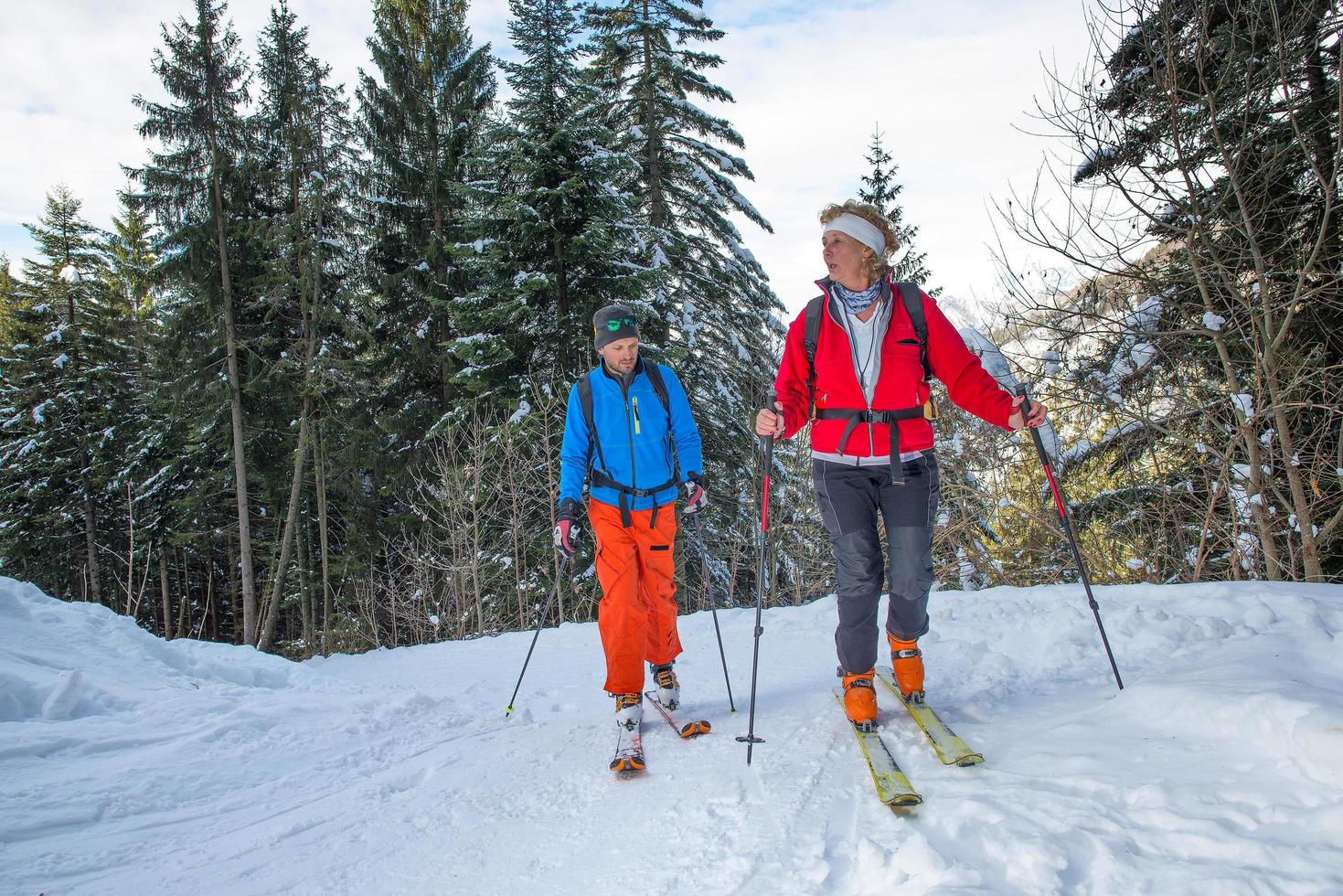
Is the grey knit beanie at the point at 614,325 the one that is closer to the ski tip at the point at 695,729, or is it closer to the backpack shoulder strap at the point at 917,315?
the backpack shoulder strap at the point at 917,315

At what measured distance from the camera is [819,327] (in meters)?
3.29

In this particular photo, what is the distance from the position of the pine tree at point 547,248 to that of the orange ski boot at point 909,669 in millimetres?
11002

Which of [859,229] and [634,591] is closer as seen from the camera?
[859,229]

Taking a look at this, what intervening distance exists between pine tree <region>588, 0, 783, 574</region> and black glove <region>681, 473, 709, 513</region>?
10.9 m

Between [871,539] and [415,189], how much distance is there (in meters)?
18.4

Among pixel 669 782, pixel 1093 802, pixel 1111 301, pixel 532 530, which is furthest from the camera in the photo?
pixel 532 530

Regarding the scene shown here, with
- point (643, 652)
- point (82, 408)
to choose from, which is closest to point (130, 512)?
point (82, 408)

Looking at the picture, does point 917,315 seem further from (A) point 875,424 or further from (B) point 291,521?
(B) point 291,521

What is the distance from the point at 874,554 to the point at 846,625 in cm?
36

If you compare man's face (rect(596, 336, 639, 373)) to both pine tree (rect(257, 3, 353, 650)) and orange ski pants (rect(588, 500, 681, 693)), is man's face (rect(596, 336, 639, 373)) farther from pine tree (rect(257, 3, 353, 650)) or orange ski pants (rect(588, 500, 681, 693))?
pine tree (rect(257, 3, 353, 650))

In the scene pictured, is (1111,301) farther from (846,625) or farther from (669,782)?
(669,782)

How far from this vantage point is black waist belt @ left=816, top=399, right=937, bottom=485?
3091 mm

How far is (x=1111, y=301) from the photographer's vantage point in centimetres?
721

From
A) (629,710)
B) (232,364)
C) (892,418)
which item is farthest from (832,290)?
(232,364)
